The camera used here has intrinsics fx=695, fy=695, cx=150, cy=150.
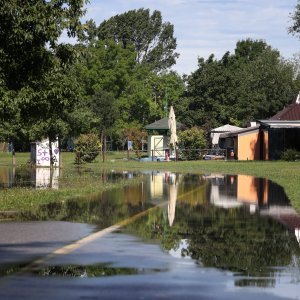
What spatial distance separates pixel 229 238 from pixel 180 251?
5.95 feet

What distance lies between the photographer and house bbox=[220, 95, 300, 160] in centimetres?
5399

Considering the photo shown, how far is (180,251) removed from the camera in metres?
10.6

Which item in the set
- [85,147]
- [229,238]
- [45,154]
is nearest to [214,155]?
[85,147]

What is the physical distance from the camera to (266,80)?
84.2 m

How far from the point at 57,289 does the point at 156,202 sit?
1211 cm

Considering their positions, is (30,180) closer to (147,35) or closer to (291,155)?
(291,155)

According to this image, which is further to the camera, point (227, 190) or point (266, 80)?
point (266, 80)

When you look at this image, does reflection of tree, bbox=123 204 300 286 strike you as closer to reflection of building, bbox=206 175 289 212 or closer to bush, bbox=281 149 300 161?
reflection of building, bbox=206 175 289 212

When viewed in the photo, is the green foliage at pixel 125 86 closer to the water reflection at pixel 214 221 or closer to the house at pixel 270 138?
the house at pixel 270 138

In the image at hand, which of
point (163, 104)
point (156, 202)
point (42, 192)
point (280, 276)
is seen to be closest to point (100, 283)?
point (280, 276)

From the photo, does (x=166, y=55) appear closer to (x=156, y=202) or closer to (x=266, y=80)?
(x=266, y=80)

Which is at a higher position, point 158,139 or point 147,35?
point 147,35

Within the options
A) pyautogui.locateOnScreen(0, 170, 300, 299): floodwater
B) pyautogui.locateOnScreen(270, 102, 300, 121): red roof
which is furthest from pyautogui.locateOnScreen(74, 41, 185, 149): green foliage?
pyautogui.locateOnScreen(0, 170, 300, 299): floodwater

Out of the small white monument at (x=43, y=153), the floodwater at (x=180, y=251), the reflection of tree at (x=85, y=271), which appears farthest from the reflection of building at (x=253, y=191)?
the small white monument at (x=43, y=153)
